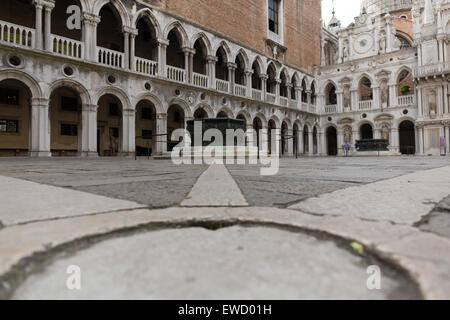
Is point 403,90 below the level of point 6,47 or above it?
above

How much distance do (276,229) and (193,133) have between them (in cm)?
868

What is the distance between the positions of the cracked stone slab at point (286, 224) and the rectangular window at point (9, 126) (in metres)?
14.9

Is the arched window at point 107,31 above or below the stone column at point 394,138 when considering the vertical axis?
above

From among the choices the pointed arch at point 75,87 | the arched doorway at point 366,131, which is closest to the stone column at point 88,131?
the pointed arch at point 75,87

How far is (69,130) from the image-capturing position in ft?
47.8

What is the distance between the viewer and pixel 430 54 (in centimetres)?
2030

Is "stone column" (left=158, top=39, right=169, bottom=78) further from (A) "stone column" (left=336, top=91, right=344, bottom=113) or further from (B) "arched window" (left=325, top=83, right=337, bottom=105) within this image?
(B) "arched window" (left=325, top=83, right=337, bottom=105)

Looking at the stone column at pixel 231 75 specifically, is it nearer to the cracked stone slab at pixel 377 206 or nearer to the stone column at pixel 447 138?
the stone column at pixel 447 138

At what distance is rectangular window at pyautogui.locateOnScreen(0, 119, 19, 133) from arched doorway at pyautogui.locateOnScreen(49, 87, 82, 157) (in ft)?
4.39

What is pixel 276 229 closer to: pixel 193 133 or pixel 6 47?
pixel 193 133

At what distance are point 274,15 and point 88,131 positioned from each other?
16.3 meters

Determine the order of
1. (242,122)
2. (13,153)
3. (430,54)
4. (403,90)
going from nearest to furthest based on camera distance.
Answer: (242,122) < (13,153) < (430,54) < (403,90)

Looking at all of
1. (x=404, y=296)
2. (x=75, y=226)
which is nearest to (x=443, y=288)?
(x=404, y=296)

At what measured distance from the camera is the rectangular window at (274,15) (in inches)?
825
